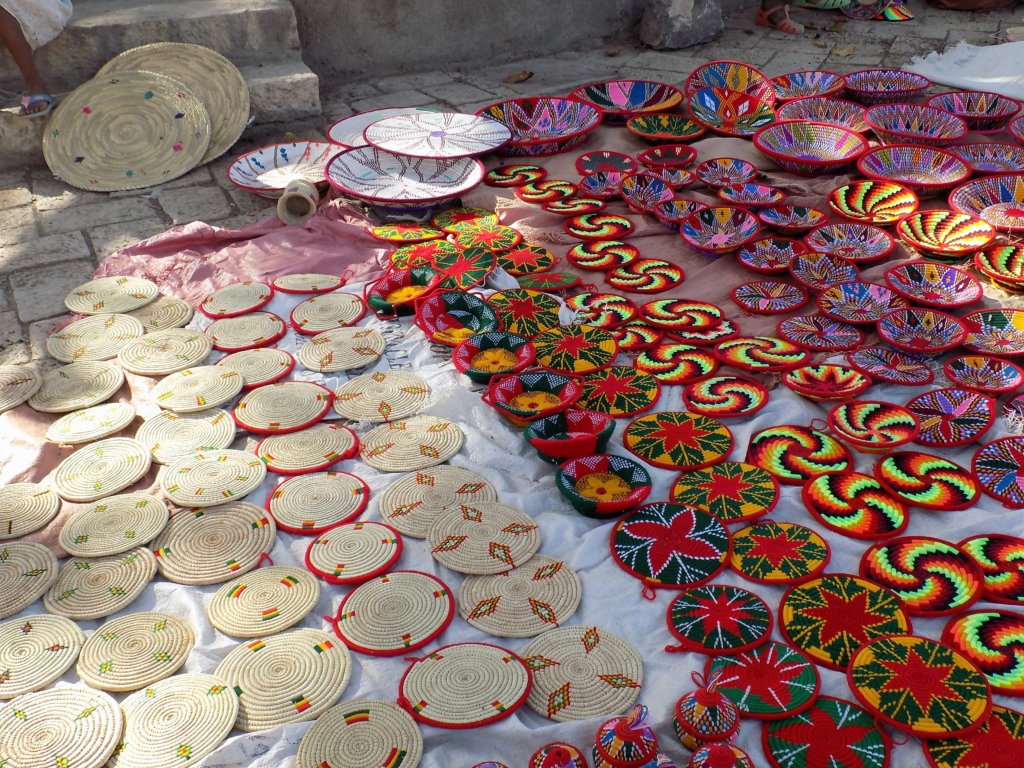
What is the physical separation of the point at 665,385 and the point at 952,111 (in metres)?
2.55

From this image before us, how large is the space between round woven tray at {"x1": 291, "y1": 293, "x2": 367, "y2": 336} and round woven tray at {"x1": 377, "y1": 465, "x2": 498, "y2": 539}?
0.83 m

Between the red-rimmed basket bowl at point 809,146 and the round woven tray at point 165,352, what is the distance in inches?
97.5

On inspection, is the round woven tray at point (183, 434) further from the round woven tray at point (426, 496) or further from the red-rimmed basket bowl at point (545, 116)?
the red-rimmed basket bowl at point (545, 116)

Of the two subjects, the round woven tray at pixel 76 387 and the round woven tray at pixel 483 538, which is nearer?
the round woven tray at pixel 483 538

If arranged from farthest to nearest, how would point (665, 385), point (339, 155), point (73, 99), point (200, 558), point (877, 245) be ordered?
point (73, 99), point (339, 155), point (877, 245), point (665, 385), point (200, 558)

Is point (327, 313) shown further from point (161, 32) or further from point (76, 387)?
point (161, 32)

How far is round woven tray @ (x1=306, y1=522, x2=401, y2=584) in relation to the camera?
2014mm

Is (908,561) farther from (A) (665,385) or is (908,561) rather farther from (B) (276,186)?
(B) (276,186)

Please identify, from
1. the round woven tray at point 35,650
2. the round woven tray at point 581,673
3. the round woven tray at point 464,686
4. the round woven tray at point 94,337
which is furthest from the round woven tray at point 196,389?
the round woven tray at point 581,673

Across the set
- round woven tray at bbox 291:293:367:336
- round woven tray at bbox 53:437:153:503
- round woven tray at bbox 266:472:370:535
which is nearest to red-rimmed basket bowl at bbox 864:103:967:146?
round woven tray at bbox 291:293:367:336

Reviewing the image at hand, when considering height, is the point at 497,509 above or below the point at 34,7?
below

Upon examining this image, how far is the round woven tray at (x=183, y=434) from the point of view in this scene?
238cm

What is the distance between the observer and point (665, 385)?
263cm

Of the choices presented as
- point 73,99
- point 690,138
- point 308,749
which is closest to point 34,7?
point 73,99
